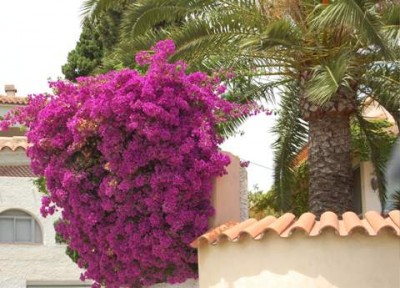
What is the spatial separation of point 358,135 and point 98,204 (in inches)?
266

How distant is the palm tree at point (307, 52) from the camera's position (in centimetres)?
1365

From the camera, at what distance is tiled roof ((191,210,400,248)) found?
35.3ft

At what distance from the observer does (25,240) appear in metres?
21.6

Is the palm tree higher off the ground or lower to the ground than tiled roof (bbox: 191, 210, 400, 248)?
higher

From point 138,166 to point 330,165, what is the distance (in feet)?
11.6

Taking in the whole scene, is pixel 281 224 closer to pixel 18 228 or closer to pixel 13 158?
pixel 13 158

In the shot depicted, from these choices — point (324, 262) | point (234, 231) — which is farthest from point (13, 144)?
point (324, 262)

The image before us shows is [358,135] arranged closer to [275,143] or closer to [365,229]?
[275,143]

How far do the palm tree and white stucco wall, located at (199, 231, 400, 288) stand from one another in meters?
3.00

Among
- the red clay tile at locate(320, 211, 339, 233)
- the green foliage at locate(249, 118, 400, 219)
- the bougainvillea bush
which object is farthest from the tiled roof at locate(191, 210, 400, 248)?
the green foliage at locate(249, 118, 400, 219)

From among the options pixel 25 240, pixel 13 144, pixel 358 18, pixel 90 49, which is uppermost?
pixel 90 49

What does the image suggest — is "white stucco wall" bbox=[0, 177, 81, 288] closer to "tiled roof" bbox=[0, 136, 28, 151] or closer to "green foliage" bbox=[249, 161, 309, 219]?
"tiled roof" bbox=[0, 136, 28, 151]

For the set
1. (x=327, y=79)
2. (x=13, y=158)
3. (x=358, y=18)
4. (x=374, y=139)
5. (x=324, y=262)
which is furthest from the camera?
(x=13, y=158)

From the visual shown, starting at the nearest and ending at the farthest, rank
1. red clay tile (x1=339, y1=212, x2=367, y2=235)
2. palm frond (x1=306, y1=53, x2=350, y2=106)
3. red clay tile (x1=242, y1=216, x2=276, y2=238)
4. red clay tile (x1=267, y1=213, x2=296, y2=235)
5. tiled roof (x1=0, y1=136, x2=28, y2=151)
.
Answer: red clay tile (x1=339, y1=212, x2=367, y2=235) < red clay tile (x1=267, y1=213, x2=296, y2=235) < red clay tile (x1=242, y1=216, x2=276, y2=238) < palm frond (x1=306, y1=53, x2=350, y2=106) < tiled roof (x1=0, y1=136, x2=28, y2=151)
